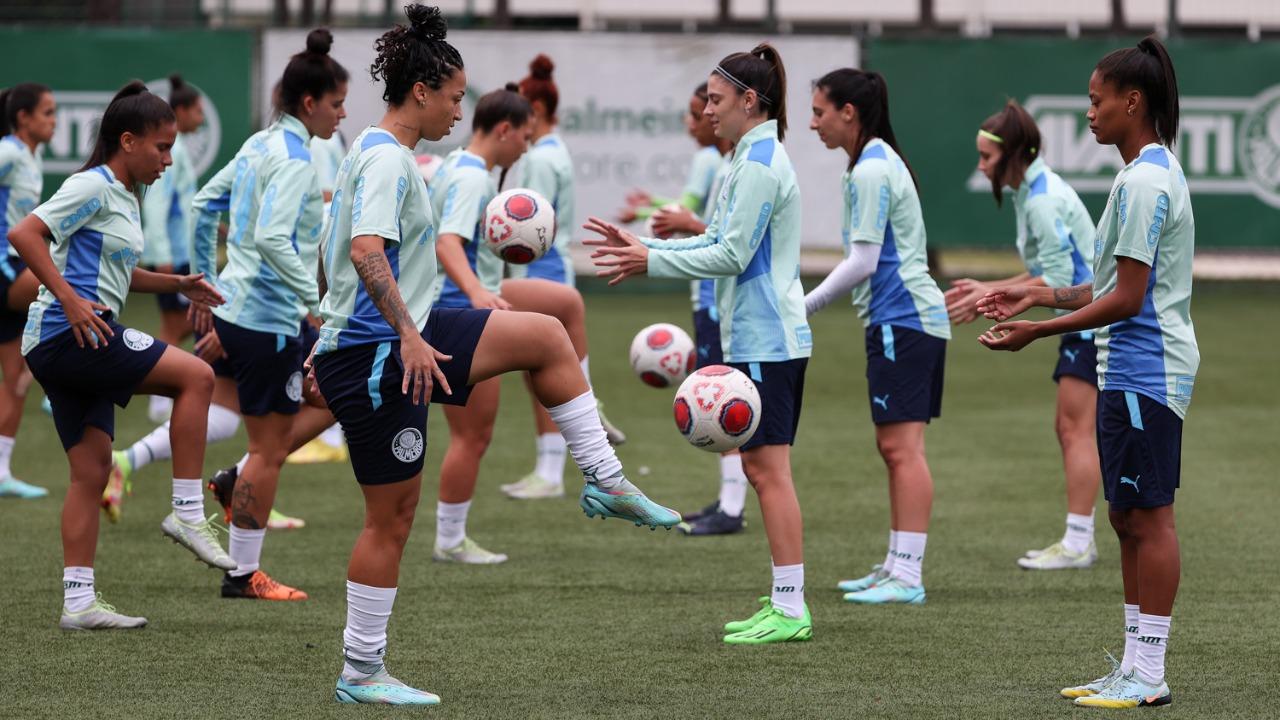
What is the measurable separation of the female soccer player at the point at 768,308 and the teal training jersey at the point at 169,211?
6654mm

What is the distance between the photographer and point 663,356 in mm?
7457

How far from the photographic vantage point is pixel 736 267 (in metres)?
5.58

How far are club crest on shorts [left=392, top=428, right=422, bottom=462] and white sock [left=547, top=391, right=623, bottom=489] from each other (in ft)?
1.46

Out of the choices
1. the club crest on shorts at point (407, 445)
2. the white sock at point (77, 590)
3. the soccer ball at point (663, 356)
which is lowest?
the white sock at point (77, 590)

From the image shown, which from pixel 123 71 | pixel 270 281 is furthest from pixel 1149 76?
pixel 123 71

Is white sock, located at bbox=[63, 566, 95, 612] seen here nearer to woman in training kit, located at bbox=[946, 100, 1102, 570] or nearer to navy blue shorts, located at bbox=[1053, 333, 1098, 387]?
woman in training kit, located at bbox=[946, 100, 1102, 570]

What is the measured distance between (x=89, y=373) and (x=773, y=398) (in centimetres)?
251

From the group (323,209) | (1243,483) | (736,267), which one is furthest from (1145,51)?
(1243,483)

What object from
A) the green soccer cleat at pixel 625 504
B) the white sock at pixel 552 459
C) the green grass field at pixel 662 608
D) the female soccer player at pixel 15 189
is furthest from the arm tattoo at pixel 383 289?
the female soccer player at pixel 15 189

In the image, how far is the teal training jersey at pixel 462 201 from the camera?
23.2ft

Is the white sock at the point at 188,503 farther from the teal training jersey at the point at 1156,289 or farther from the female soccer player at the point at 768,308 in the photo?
the teal training jersey at the point at 1156,289

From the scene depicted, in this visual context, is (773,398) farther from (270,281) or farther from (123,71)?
(123,71)

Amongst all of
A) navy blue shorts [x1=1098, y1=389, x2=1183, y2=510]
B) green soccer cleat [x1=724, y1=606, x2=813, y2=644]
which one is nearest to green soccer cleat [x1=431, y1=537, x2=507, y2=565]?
green soccer cleat [x1=724, y1=606, x2=813, y2=644]

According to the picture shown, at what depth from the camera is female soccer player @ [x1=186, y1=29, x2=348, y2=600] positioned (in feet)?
20.8
